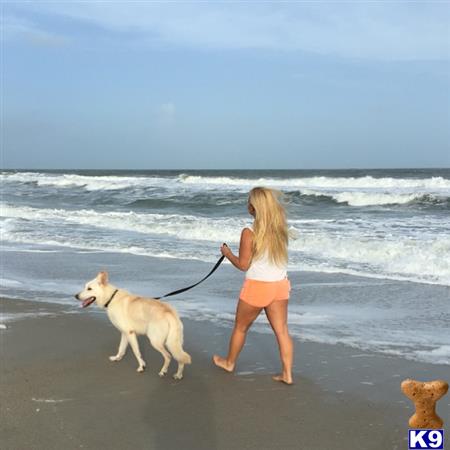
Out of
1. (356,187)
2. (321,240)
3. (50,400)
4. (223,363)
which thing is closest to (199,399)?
(223,363)

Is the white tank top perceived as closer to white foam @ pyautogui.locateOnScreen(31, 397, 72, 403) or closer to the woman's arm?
the woman's arm

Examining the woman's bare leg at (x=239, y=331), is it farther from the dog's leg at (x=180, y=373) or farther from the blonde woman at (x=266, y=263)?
the dog's leg at (x=180, y=373)

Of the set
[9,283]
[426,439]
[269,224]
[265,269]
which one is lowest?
[9,283]

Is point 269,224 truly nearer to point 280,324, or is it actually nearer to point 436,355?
point 280,324

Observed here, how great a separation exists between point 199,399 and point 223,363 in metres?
0.67

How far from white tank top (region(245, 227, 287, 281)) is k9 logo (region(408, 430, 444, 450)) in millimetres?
2504

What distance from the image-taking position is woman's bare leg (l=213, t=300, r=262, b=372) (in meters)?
4.77

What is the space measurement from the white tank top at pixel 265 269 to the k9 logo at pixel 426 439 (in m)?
2.50

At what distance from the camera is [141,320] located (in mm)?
4984

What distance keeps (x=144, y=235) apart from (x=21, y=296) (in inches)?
280

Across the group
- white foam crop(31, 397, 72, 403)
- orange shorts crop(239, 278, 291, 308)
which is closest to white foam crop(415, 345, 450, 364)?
orange shorts crop(239, 278, 291, 308)

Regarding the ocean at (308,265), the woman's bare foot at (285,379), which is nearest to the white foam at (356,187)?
the ocean at (308,265)

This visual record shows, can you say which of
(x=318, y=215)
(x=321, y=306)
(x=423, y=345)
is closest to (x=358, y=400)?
(x=423, y=345)

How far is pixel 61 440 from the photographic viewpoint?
140 inches
